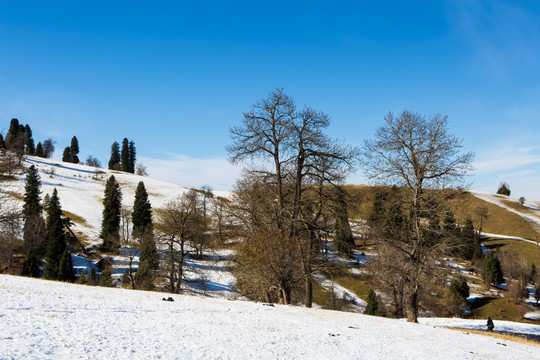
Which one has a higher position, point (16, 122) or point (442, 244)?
point (16, 122)

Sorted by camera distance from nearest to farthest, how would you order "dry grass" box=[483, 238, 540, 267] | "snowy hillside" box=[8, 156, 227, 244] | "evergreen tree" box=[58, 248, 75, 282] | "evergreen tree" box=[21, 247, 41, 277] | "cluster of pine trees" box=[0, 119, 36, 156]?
"evergreen tree" box=[21, 247, 41, 277]
"evergreen tree" box=[58, 248, 75, 282]
"snowy hillside" box=[8, 156, 227, 244]
"dry grass" box=[483, 238, 540, 267]
"cluster of pine trees" box=[0, 119, 36, 156]

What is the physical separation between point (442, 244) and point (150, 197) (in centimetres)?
9652

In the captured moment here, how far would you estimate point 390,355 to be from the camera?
12.0 metres

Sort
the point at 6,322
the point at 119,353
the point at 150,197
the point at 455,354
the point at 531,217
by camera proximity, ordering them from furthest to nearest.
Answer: the point at 531,217
the point at 150,197
the point at 455,354
the point at 6,322
the point at 119,353

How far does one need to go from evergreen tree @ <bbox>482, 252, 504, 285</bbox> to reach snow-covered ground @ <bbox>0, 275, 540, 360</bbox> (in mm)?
61962

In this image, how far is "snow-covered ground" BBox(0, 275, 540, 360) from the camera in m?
9.20

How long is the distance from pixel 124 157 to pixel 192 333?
160m

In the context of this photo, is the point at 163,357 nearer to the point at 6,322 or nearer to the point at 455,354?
the point at 6,322

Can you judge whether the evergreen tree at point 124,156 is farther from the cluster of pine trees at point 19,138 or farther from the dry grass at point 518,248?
the dry grass at point 518,248

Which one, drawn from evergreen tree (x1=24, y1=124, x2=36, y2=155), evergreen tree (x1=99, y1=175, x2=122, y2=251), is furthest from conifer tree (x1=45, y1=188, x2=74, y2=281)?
evergreen tree (x1=24, y1=124, x2=36, y2=155)

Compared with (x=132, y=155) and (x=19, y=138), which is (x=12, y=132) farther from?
(x=132, y=155)

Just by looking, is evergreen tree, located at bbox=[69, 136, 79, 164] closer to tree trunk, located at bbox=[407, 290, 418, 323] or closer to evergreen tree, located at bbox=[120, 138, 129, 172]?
evergreen tree, located at bbox=[120, 138, 129, 172]

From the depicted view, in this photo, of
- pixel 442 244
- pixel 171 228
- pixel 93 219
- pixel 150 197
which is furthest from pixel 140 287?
pixel 150 197

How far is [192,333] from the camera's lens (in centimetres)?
1170
